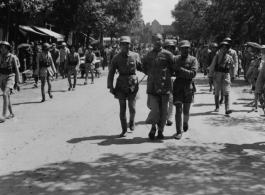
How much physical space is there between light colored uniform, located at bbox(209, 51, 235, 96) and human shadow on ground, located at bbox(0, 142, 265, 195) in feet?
13.6

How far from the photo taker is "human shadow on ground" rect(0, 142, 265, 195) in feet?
16.3

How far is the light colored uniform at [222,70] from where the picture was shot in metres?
10.7

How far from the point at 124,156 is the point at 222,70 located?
17.0 feet

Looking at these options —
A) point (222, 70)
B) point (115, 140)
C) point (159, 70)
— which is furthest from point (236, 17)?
point (115, 140)

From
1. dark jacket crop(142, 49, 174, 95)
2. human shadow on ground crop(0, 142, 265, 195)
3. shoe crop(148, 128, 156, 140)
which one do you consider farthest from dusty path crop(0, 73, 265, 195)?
dark jacket crop(142, 49, 174, 95)

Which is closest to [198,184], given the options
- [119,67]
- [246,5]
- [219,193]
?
[219,193]

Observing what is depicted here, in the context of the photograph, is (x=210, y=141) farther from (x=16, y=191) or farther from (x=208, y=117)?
(x=16, y=191)

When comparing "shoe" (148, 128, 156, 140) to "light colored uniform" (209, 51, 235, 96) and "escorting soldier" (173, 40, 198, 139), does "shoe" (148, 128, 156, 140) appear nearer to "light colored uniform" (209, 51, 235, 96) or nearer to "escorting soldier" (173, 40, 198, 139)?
"escorting soldier" (173, 40, 198, 139)

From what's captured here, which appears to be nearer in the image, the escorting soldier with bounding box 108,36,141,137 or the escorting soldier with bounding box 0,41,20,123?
the escorting soldier with bounding box 108,36,141,137

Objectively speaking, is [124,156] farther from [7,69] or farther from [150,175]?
[7,69]

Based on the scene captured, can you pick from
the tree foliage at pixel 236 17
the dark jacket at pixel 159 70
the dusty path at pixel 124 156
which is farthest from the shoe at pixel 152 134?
the tree foliage at pixel 236 17

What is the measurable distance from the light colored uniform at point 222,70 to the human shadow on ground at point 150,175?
163 inches

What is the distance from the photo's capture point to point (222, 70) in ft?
35.7

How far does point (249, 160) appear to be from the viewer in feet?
21.0
